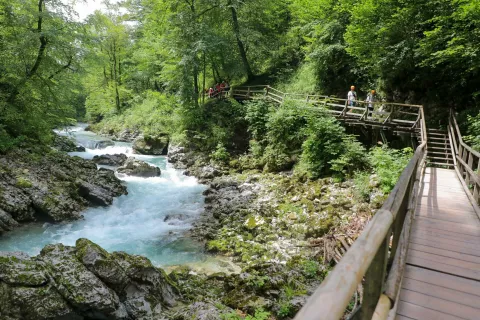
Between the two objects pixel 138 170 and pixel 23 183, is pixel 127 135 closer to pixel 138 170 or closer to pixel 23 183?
pixel 138 170

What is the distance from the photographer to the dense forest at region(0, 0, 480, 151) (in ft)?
39.6

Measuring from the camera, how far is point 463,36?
9.90 m

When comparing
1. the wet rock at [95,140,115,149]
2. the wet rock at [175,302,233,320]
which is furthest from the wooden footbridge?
the wet rock at [95,140,115,149]

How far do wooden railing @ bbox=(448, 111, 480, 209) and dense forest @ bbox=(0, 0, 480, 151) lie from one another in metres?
0.82

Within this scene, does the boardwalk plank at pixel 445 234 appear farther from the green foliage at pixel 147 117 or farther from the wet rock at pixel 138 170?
the green foliage at pixel 147 117

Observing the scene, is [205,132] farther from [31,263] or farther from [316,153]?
[31,263]

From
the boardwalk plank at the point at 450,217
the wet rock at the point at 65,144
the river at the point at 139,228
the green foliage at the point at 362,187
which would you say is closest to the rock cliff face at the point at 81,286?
the river at the point at 139,228

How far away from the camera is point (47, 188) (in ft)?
35.2

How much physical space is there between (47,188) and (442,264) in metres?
12.0

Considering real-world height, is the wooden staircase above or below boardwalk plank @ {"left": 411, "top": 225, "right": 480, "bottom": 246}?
above

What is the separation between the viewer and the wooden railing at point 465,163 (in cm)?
602

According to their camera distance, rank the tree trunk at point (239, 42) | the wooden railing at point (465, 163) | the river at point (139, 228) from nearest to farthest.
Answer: the wooden railing at point (465, 163) → the river at point (139, 228) → the tree trunk at point (239, 42)

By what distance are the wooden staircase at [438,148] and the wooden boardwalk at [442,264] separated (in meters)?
5.68

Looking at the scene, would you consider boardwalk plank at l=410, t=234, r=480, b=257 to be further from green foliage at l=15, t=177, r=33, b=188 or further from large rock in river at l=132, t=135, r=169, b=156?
large rock in river at l=132, t=135, r=169, b=156
